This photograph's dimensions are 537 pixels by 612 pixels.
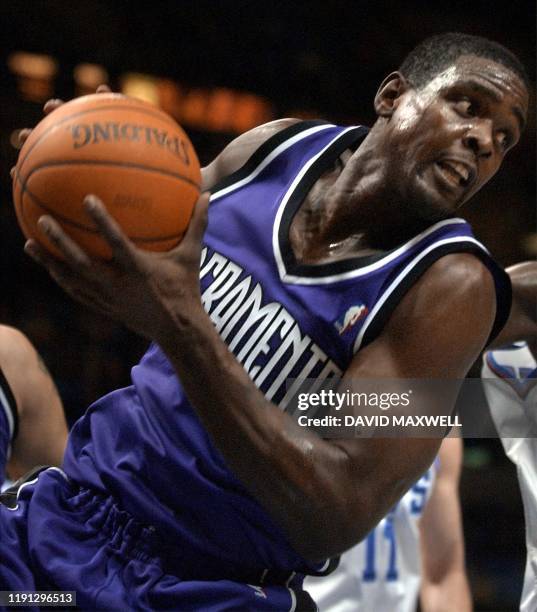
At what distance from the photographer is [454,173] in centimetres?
196

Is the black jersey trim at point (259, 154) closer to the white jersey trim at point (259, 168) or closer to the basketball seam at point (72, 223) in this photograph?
the white jersey trim at point (259, 168)

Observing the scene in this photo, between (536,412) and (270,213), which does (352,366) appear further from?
(536,412)

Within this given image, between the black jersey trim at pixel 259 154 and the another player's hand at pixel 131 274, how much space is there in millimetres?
678

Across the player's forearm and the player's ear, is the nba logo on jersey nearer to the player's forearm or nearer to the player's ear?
the player's ear

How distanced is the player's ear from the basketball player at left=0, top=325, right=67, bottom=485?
106 centimetres

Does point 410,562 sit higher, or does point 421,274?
point 421,274

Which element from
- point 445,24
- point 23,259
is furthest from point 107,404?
point 445,24

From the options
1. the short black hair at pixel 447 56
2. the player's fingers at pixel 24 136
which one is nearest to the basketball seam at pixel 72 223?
the player's fingers at pixel 24 136

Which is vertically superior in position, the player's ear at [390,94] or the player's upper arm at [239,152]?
the player's ear at [390,94]

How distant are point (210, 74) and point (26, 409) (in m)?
7.15

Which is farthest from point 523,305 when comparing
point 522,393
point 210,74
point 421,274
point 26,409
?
point 210,74

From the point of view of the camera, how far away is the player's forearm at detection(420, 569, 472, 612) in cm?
360

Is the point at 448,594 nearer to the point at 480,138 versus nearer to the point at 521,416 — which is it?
the point at 521,416

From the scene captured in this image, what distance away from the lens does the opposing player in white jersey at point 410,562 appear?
3596 mm
